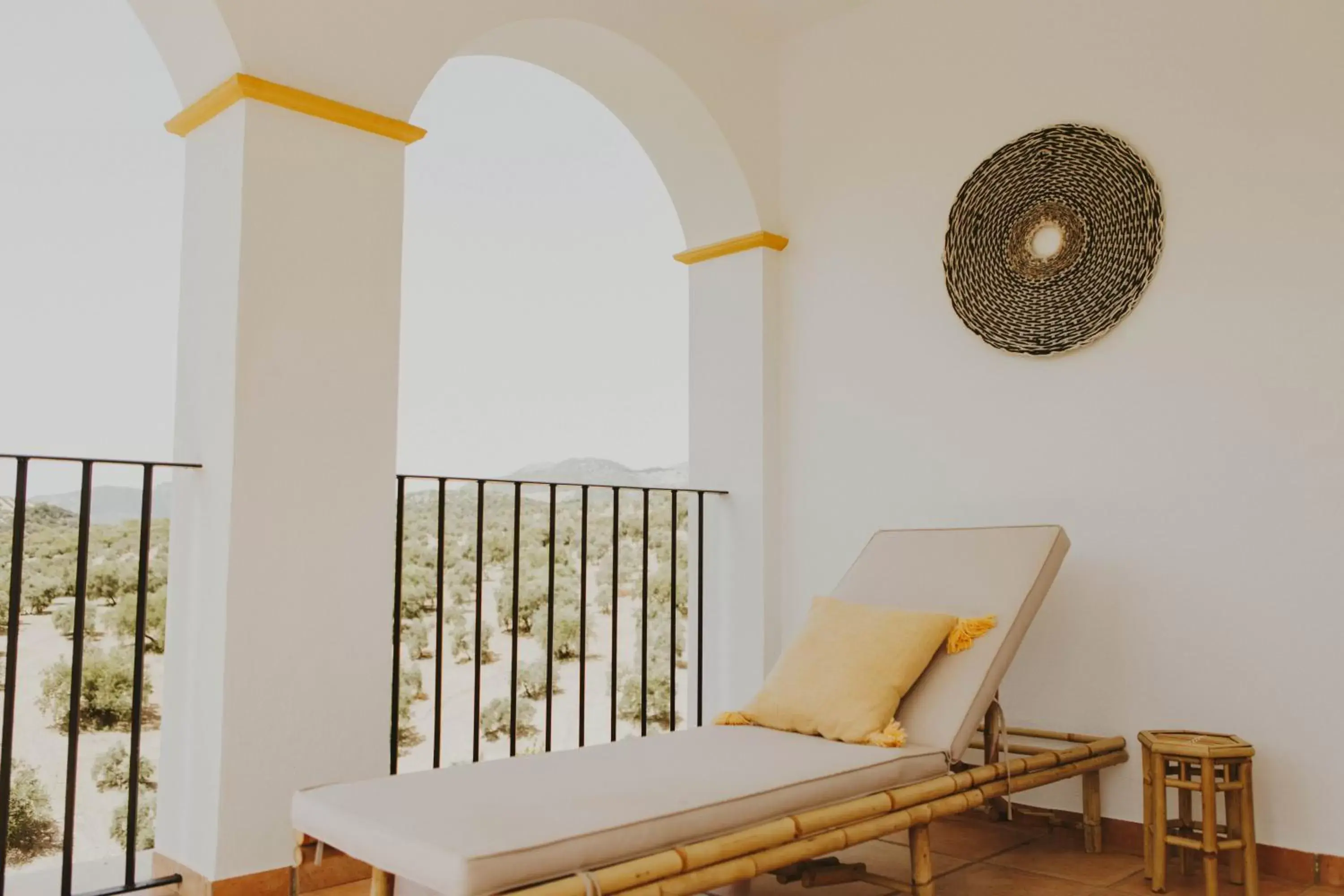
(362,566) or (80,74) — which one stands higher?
(80,74)

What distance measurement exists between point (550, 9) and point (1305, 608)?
279 centimetres

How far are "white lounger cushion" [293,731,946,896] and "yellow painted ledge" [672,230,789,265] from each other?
2.11m

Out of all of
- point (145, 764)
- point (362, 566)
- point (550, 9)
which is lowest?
point (145, 764)

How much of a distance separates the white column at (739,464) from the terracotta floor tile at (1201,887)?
149 centimetres

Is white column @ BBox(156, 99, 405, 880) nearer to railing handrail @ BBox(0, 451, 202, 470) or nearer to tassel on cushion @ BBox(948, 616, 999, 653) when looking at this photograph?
railing handrail @ BBox(0, 451, 202, 470)

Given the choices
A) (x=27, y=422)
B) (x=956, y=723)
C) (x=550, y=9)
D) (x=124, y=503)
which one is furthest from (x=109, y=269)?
(x=956, y=723)

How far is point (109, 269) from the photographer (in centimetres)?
524

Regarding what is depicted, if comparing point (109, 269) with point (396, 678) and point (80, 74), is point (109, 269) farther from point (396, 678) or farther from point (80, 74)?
point (396, 678)

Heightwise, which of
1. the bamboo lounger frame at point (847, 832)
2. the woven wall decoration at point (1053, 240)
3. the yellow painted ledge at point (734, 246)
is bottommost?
the bamboo lounger frame at point (847, 832)

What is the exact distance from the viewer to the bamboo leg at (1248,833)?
2.27 m

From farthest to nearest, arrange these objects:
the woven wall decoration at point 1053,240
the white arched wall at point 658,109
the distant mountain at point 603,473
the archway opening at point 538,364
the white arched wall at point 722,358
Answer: the distant mountain at point 603,473, the archway opening at point 538,364, the white arched wall at point 722,358, the white arched wall at point 658,109, the woven wall decoration at point 1053,240

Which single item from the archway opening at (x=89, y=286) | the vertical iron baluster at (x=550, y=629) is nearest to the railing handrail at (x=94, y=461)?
the vertical iron baluster at (x=550, y=629)

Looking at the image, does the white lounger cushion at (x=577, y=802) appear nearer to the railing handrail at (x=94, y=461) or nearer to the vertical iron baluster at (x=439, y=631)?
the vertical iron baluster at (x=439, y=631)

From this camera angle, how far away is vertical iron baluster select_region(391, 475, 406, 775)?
2.62m
